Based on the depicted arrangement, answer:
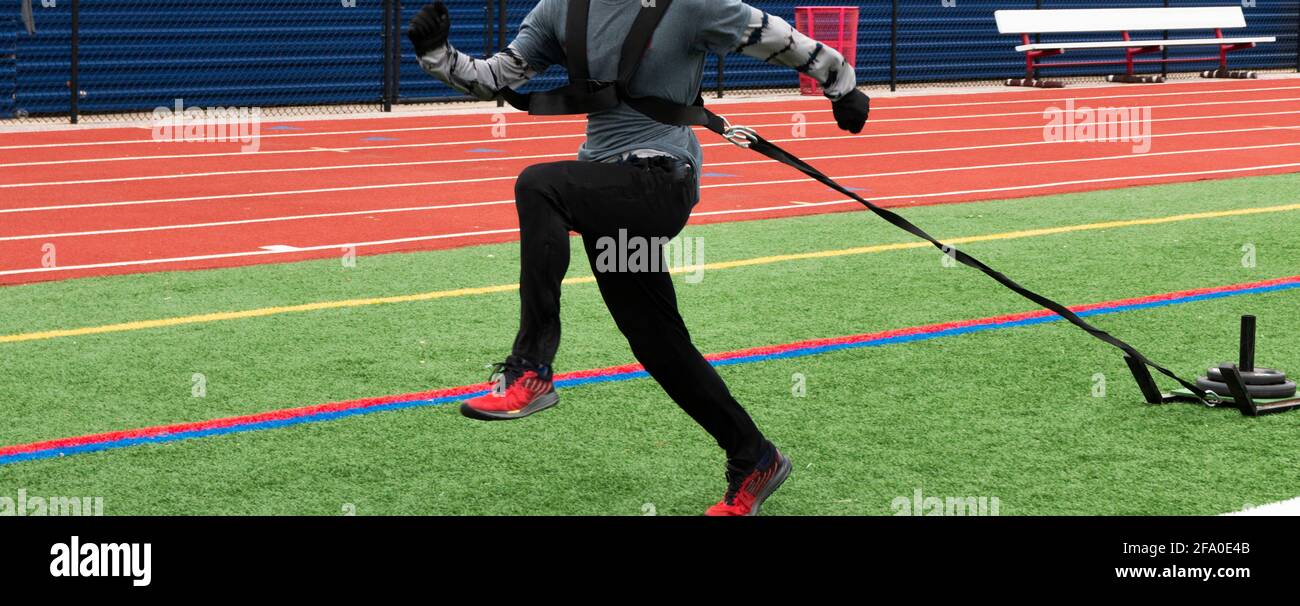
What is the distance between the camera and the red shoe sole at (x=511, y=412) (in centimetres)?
507

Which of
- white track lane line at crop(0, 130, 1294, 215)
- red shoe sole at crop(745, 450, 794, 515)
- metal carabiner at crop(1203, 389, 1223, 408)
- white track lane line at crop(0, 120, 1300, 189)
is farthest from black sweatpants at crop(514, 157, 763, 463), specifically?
white track lane line at crop(0, 120, 1300, 189)

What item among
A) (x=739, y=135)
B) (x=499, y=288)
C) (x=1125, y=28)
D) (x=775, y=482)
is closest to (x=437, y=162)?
(x=499, y=288)

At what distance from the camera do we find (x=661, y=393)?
659cm

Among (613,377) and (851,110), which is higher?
(851,110)

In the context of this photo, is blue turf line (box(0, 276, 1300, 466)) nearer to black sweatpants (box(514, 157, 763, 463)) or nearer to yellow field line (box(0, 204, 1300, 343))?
black sweatpants (box(514, 157, 763, 463))

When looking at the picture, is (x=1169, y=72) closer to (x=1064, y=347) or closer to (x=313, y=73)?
(x=313, y=73)

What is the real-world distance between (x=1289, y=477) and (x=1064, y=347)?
2.10 meters

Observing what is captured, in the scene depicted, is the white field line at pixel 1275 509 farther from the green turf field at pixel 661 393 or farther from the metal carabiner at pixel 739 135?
the metal carabiner at pixel 739 135

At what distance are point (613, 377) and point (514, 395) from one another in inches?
69.5

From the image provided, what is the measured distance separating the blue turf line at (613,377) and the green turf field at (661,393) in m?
0.10

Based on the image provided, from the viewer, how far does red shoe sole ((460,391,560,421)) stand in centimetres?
507

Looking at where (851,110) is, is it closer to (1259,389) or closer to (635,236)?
(635,236)

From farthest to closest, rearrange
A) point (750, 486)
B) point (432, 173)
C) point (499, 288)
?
point (432, 173), point (499, 288), point (750, 486)

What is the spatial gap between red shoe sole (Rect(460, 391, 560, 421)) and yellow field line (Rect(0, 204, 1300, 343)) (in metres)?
3.34
